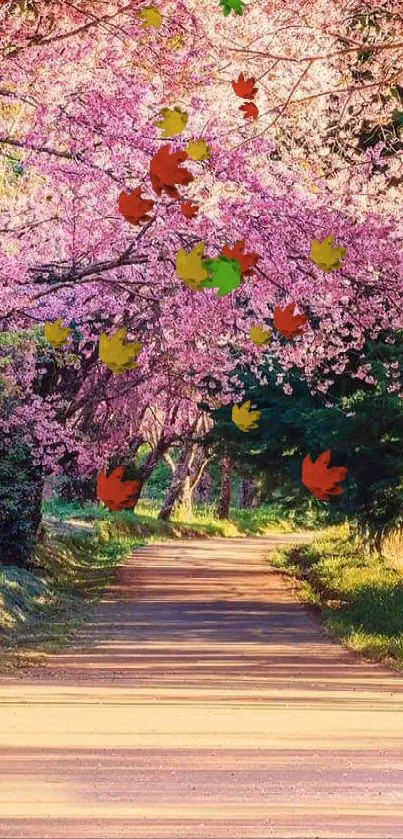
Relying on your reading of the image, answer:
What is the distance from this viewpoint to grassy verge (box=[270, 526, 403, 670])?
63.6ft

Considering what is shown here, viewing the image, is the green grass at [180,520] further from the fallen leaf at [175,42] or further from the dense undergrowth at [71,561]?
the fallen leaf at [175,42]

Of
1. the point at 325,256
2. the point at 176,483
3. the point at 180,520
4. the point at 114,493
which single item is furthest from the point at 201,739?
the point at 180,520

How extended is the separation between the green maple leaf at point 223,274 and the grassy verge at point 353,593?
9.44 m

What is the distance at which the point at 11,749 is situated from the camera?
10.7m

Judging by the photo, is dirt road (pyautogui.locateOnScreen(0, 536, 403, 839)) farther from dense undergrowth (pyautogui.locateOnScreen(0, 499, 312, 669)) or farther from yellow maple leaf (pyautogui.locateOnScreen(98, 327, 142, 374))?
yellow maple leaf (pyautogui.locateOnScreen(98, 327, 142, 374))

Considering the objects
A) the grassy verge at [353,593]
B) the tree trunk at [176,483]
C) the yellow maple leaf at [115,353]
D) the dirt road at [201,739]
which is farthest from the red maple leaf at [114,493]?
A: the tree trunk at [176,483]

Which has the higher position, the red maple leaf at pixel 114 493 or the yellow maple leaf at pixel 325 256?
the yellow maple leaf at pixel 325 256

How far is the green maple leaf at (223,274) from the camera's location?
7936 mm

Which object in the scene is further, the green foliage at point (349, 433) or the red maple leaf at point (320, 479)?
the green foliage at point (349, 433)

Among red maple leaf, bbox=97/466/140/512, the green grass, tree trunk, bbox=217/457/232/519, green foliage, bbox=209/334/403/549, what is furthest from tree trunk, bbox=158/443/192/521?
red maple leaf, bbox=97/466/140/512

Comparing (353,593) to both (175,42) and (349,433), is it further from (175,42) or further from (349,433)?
(175,42)

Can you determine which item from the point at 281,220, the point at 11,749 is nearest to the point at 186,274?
the point at 11,749

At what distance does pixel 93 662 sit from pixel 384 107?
8.09 meters

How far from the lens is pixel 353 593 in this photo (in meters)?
27.1
